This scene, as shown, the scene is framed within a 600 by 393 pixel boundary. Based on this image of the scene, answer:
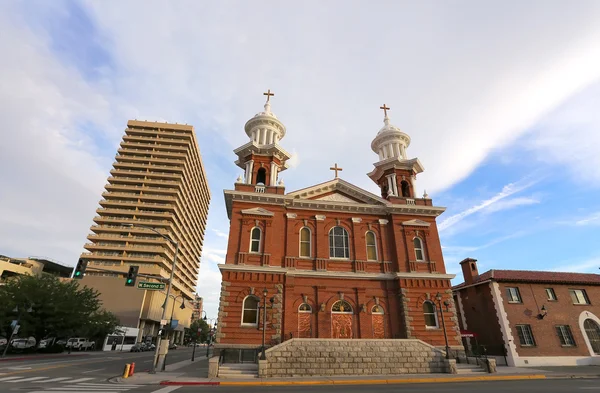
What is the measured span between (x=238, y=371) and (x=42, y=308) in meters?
29.3

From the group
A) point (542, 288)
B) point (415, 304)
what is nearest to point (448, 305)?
point (415, 304)

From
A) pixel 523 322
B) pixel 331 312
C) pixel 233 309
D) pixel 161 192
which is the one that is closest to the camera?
pixel 233 309

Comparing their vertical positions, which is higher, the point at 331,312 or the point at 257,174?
the point at 257,174

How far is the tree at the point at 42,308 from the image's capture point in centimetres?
Result: 3247

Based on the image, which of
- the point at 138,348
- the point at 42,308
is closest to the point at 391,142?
the point at 42,308

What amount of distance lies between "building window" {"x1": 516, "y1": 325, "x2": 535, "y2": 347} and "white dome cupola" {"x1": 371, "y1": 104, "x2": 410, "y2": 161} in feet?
57.1

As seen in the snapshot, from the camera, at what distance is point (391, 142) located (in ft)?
103

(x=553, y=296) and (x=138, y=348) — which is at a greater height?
(x=553, y=296)

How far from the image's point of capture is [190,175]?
97.8 m

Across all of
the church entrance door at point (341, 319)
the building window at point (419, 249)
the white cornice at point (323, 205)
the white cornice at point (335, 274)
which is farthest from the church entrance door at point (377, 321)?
the white cornice at point (323, 205)

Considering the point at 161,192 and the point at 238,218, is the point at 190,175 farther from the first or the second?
the point at 238,218

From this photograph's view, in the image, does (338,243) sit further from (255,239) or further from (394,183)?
(394,183)

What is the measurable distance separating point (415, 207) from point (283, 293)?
1322 centimetres

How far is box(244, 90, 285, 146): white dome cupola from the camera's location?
2930 centimetres
